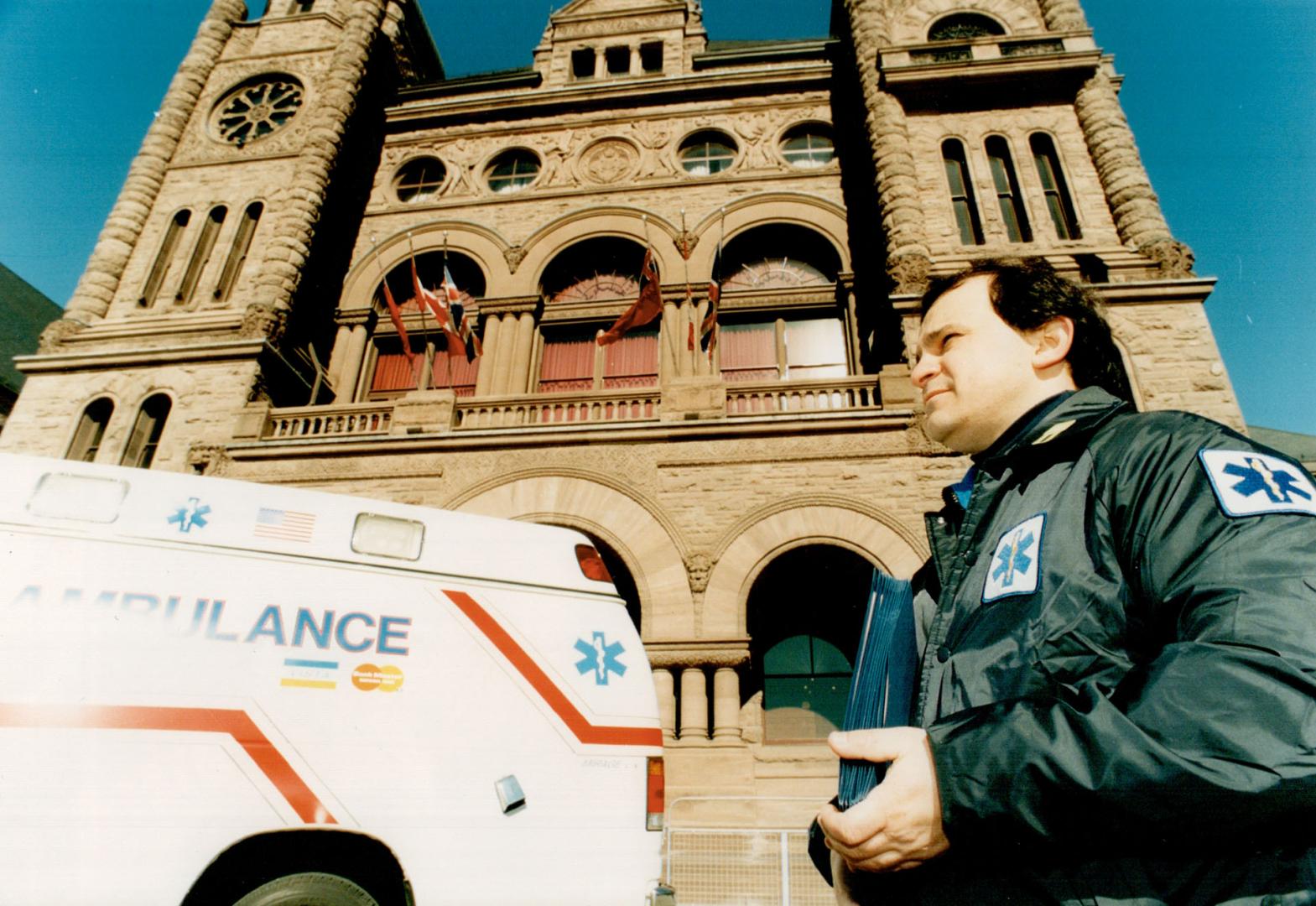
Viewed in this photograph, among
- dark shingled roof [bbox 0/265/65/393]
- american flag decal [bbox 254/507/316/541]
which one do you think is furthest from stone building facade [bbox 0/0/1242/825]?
dark shingled roof [bbox 0/265/65/393]

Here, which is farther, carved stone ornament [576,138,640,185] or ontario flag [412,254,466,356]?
carved stone ornament [576,138,640,185]

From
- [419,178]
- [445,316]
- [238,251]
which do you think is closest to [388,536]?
[445,316]

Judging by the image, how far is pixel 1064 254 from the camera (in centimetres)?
1130

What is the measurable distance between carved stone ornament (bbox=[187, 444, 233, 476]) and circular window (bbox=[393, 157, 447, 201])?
8.35 meters

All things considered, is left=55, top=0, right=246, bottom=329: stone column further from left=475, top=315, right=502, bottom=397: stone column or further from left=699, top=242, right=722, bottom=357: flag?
left=699, top=242, right=722, bottom=357: flag

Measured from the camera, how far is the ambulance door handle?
3.80 m

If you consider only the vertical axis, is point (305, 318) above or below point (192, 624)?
above

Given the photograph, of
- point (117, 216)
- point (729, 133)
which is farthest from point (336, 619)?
point (117, 216)

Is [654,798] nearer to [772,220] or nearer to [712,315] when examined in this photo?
[712,315]

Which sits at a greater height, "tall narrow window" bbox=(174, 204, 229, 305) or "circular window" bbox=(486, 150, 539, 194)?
"circular window" bbox=(486, 150, 539, 194)

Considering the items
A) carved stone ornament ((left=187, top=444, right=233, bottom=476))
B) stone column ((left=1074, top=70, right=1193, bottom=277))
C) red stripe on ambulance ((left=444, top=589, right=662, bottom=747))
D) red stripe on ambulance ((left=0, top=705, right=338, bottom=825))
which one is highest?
stone column ((left=1074, top=70, right=1193, bottom=277))

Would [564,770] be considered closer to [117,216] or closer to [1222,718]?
[1222,718]

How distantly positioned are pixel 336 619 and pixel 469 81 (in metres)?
19.1

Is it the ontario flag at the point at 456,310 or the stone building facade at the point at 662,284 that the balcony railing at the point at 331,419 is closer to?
the stone building facade at the point at 662,284
